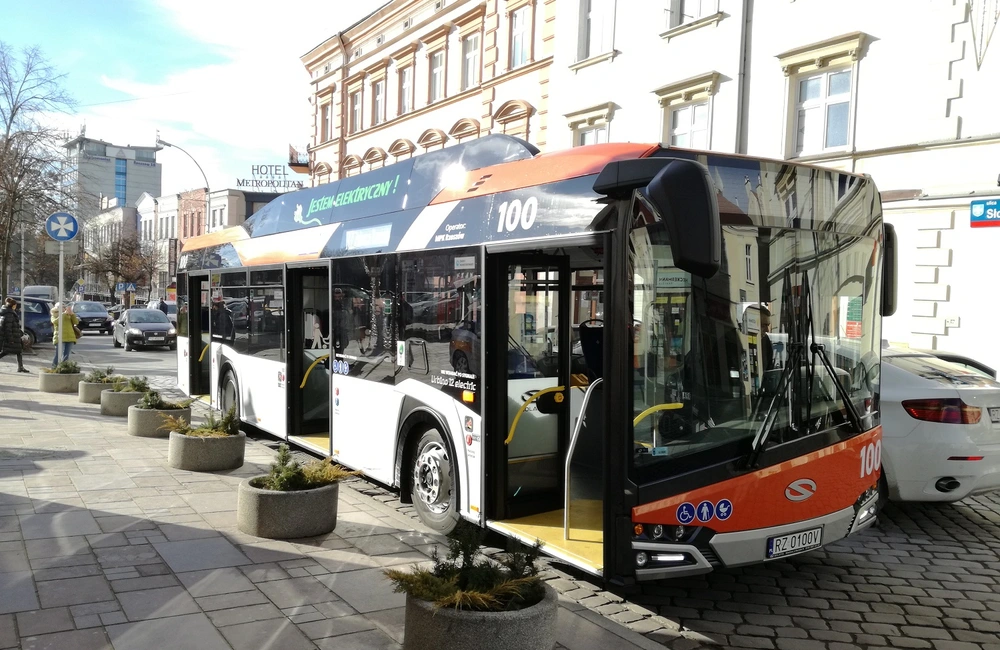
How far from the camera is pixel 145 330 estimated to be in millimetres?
31781

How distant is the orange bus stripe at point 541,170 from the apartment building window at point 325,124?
1355 inches

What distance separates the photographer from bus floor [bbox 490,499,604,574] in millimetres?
5344

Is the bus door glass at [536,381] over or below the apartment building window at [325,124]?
below

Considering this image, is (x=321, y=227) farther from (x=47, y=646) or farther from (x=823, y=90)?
(x=823, y=90)

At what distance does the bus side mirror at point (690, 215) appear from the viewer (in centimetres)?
420

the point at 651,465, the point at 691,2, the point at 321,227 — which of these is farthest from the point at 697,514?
the point at 691,2

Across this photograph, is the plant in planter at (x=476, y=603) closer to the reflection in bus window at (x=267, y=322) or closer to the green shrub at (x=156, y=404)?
the reflection in bus window at (x=267, y=322)

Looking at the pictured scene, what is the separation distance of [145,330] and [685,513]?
30254 millimetres

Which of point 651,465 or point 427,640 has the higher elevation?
point 651,465

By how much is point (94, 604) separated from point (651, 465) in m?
3.23

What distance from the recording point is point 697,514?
4.89m

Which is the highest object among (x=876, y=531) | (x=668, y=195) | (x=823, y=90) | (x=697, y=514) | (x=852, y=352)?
(x=823, y=90)

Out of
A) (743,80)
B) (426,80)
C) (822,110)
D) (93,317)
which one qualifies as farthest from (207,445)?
(93,317)

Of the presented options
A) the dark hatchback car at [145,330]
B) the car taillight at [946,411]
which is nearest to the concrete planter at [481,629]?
the car taillight at [946,411]
